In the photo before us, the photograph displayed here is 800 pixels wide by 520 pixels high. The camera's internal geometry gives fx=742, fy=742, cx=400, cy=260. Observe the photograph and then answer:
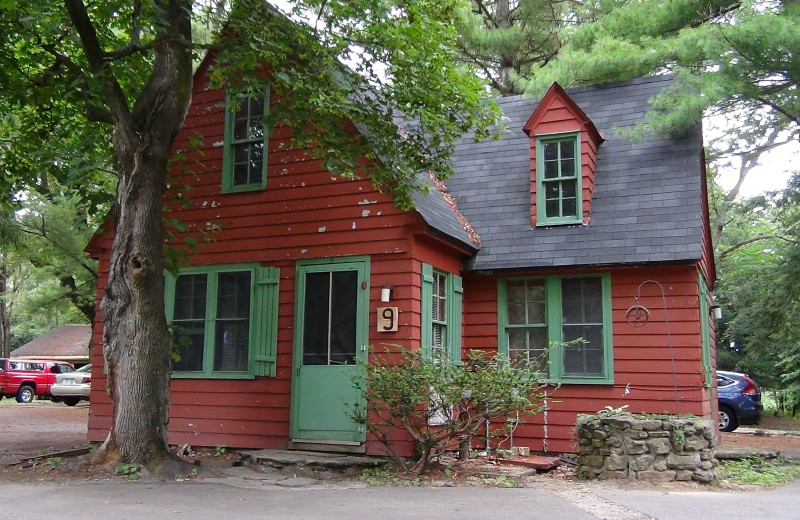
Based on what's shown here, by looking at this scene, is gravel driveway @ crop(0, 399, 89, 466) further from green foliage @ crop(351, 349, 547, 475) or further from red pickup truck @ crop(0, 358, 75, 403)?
red pickup truck @ crop(0, 358, 75, 403)

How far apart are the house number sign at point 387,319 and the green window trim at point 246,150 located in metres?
2.90

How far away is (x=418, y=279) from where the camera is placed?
9938 millimetres

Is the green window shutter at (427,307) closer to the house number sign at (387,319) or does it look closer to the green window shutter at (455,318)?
the house number sign at (387,319)

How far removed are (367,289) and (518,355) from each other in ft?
8.91

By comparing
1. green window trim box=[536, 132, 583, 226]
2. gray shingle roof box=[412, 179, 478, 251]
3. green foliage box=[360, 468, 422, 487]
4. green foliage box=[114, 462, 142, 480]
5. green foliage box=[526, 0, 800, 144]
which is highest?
green foliage box=[526, 0, 800, 144]

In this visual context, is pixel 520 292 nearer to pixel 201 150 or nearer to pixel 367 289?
pixel 367 289

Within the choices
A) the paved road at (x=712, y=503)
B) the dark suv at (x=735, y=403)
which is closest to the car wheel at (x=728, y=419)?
the dark suv at (x=735, y=403)

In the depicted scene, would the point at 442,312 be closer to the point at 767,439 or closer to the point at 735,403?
the point at 767,439

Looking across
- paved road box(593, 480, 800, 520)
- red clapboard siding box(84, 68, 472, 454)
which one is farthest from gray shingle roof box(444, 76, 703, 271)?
paved road box(593, 480, 800, 520)

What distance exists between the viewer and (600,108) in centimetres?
1324

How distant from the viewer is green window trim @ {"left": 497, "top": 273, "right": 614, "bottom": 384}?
10664mm

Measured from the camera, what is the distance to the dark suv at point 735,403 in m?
17.2

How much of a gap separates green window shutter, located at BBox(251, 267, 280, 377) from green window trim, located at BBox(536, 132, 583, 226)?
4.22m

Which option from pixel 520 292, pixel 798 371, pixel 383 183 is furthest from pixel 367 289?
pixel 798 371
